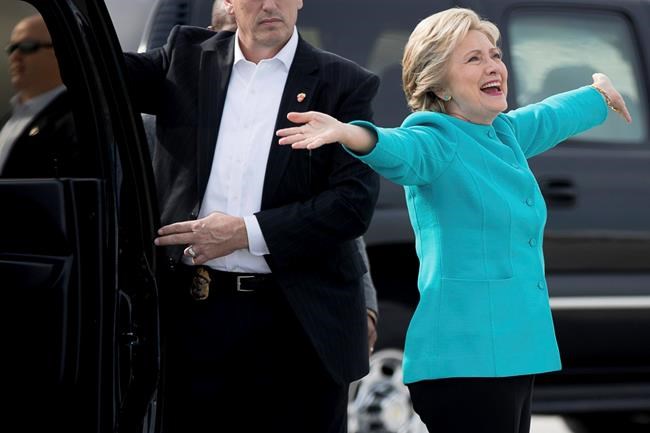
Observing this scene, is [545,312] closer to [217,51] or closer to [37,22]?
[217,51]

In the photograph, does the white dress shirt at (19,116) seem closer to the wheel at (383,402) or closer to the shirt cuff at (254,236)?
the shirt cuff at (254,236)

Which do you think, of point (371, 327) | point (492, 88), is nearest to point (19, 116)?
point (492, 88)

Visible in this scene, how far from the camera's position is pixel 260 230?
335 centimetres

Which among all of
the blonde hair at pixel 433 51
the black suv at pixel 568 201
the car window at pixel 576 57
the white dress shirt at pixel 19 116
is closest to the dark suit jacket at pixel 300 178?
the blonde hair at pixel 433 51

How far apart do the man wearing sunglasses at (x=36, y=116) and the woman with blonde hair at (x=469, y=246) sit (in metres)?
0.47

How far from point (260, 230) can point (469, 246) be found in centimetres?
46

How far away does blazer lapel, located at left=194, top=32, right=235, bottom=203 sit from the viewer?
135 inches

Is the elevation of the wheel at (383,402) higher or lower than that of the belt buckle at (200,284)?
lower

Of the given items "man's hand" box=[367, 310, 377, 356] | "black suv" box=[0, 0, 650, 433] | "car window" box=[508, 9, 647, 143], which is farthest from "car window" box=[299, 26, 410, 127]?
"man's hand" box=[367, 310, 377, 356]

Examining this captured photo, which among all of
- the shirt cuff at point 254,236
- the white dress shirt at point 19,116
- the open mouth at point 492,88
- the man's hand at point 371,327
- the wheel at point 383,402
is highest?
the open mouth at point 492,88

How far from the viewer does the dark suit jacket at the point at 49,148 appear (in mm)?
3041

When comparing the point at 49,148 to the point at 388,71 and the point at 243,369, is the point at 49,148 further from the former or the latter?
the point at 388,71

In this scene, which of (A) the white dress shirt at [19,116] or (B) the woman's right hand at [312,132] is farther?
(A) the white dress shirt at [19,116]

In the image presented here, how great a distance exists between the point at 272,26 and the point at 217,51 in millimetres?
→ 162
